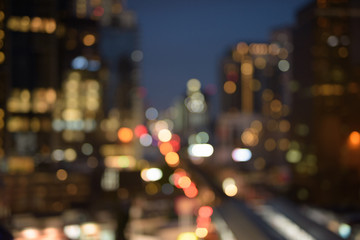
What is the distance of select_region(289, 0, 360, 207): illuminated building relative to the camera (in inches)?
839

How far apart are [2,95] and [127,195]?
1053 centimetres

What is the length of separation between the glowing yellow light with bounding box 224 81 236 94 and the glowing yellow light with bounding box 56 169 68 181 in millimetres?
35228

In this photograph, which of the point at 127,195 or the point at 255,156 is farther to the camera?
the point at 255,156

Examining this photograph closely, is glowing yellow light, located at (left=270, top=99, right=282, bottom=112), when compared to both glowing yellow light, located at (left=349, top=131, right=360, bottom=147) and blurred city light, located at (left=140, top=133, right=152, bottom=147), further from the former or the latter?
glowing yellow light, located at (left=349, top=131, right=360, bottom=147)

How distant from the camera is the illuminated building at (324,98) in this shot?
2131 cm

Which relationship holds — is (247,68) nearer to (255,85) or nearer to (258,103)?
(255,85)

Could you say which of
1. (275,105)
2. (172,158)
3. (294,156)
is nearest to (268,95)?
(275,105)

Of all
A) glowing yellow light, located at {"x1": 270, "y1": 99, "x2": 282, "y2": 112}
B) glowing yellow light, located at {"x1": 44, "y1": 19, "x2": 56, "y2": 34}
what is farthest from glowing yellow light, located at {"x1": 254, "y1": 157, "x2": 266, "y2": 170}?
glowing yellow light, located at {"x1": 44, "y1": 19, "x2": 56, "y2": 34}

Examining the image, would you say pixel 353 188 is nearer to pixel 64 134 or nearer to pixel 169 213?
pixel 169 213

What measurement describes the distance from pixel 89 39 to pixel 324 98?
520 inches

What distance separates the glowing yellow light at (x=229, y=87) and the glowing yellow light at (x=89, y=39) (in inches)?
1103

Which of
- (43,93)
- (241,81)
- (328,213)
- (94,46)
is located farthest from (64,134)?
(241,81)

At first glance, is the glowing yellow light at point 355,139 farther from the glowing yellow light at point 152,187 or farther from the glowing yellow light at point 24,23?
the glowing yellow light at point 24,23

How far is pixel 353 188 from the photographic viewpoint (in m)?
18.8
